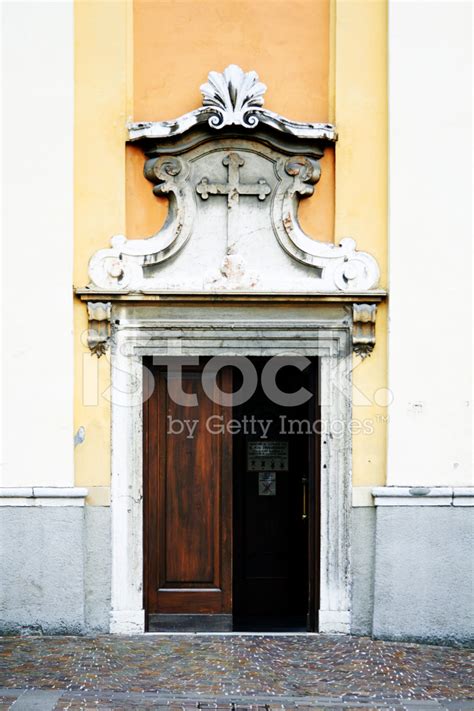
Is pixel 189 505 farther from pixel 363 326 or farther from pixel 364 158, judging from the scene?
pixel 364 158

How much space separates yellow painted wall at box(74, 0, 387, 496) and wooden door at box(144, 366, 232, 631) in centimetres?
52

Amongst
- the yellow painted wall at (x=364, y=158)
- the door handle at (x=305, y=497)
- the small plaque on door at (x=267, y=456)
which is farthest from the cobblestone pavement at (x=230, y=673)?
the small plaque on door at (x=267, y=456)

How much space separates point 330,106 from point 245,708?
196 inches


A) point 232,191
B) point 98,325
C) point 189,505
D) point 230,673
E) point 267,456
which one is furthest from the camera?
point 267,456

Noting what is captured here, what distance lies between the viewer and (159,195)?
866 cm

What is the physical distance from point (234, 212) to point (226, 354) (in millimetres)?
1221

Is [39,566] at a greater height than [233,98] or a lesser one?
lesser

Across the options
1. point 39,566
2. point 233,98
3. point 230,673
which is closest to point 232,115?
point 233,98

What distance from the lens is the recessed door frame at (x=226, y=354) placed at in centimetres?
859

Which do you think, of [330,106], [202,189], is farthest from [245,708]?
[330,106]

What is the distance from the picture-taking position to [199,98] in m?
8.65

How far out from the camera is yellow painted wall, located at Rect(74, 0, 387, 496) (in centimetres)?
855

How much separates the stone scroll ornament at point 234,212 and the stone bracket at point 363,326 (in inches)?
6.7

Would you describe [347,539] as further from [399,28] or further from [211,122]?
[399,28]
